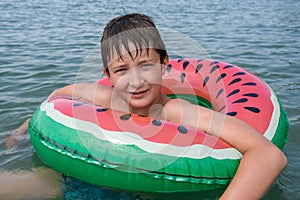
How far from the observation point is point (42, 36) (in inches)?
314

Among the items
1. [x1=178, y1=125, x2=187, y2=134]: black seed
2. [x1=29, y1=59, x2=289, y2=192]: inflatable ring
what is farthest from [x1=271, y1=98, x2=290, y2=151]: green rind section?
[x1=178, y1=125, x2=187, y2=134]: black seed

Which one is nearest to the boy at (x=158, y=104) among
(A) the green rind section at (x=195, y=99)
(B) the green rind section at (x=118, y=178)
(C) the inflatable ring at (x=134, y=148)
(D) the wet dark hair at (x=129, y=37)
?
(D) the wet dark hair at (x=129, y=37)

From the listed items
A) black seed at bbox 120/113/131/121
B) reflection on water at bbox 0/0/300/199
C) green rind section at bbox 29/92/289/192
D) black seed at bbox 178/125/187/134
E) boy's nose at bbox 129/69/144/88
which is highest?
boy's nose at bbox 129/69/144/88

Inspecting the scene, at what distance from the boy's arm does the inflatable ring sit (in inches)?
2.7

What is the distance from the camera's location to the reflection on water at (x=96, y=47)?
3.50 meters

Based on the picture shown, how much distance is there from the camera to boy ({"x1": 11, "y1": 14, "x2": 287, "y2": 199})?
246 centimetres

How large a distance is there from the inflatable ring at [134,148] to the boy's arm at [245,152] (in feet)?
0.22

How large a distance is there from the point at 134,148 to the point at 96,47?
4789mm

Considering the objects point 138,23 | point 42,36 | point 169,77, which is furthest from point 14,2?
point 138,23

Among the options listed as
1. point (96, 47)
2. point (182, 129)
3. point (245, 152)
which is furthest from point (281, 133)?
point (96, 47)

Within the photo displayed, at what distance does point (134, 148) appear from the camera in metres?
2.55

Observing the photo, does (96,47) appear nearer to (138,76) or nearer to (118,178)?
(138,76)

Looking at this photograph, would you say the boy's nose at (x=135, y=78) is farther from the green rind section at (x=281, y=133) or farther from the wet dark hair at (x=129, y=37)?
the green rind section at (x=281, y=133)

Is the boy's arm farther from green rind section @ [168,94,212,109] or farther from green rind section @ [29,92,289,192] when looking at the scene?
green rind section @ [168,94,212,109]
